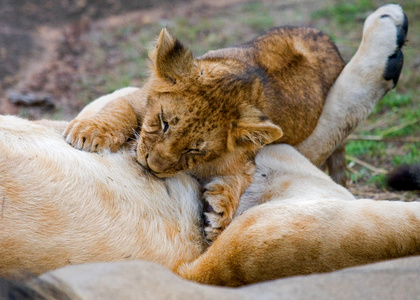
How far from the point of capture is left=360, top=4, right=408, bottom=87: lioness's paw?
408 cm

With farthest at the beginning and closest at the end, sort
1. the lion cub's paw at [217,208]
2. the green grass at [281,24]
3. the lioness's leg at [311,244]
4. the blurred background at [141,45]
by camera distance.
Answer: the blurred background at [141,45], the green grass at [281,24], the lion cub's paw at [217,208], the lioness's leg at [311,244]

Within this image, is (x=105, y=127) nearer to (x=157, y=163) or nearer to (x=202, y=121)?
(x=157, y=163)

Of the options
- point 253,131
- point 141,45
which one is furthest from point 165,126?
point 141,45

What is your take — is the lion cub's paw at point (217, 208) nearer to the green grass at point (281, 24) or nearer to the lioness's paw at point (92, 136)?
the lioness's paw at point (92, 136)

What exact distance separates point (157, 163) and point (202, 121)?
415 mm

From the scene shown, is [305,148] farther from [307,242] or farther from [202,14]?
[202,14]

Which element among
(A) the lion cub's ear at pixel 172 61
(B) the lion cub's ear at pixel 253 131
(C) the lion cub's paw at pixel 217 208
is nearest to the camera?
(C) the lion cub's paw at pixel 217 208

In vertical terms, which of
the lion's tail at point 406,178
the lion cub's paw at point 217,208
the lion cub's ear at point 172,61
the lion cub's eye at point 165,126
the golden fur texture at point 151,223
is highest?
the lion cub's ear at point 172,61

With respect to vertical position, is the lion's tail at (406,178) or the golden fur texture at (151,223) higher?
the golden fur texture at (151,223)

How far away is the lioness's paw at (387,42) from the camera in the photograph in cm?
408

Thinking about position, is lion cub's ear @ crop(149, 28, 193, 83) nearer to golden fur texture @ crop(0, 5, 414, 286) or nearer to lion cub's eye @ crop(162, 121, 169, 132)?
lion cub's eye @ crop(162, 121, 169, 132)

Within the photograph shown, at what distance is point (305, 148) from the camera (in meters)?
4.06

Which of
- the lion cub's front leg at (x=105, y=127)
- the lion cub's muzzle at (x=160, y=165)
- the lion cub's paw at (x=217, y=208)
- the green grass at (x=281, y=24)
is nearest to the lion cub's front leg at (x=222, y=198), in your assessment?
the lion cub's paw at (x=217, y=208)

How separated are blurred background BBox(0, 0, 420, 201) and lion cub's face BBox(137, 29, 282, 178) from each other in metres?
1.80
